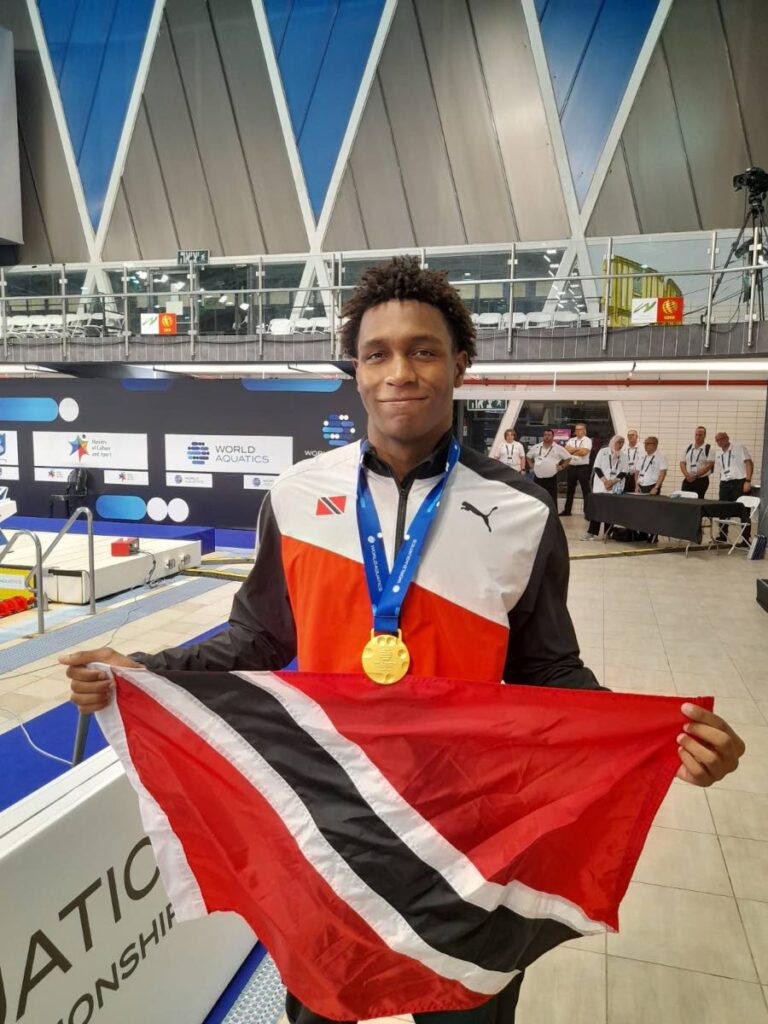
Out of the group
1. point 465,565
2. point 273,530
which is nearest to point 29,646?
point 273,530

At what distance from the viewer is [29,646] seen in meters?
5.18

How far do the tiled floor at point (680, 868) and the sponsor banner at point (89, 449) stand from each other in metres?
4.97

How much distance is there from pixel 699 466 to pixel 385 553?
1113 centimetres

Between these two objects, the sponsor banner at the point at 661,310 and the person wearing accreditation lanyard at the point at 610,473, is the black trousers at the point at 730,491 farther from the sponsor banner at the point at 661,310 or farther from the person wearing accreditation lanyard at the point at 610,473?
the sponsor banner at the point at 661,310

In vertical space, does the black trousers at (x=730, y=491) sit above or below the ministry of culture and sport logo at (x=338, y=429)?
below

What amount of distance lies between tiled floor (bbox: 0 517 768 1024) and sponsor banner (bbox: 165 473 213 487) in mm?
4228

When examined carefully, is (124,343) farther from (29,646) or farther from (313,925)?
(313,925)

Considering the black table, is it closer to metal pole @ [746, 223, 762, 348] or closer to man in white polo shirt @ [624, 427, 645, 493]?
man in white polo shirt @ [624, 427, 645, 493]

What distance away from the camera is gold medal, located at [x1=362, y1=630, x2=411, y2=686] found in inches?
48.3

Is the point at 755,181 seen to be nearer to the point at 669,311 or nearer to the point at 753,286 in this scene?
the point at 753,286

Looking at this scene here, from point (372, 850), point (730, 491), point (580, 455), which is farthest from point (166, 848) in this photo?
point (580, 455)

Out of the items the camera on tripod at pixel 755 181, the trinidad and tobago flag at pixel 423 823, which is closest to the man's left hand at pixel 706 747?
the trinidad and tobago flag at pixel 423 823

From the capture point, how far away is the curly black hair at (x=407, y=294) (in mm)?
1275

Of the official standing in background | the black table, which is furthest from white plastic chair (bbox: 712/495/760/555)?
the official standing in background
